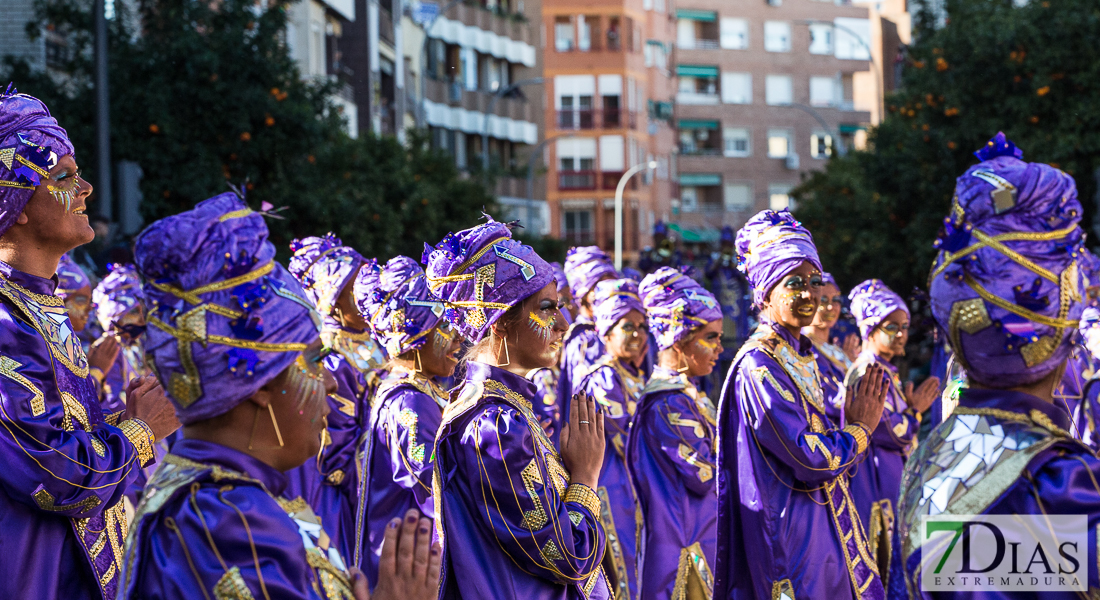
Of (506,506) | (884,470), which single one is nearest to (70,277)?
(506,506)

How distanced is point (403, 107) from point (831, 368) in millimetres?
35602

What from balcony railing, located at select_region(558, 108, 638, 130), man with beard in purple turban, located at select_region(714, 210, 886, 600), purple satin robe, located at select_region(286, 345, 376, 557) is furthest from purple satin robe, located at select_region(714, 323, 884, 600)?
balcony railing, located at select_region(558, 108, 638, 130)

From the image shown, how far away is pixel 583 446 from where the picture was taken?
4562 millimetres

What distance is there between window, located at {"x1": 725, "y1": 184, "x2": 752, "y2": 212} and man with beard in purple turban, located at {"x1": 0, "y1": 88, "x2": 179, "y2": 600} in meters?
70.8

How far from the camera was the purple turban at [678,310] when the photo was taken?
8.12 meters

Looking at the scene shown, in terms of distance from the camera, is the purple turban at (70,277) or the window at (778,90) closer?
the purple turban at (70,277)

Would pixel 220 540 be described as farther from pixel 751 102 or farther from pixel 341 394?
pixel 751 102

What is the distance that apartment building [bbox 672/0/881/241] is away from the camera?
74625 mm

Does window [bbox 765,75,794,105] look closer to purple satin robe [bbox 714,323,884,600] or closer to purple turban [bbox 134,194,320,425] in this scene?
purple satin robe [bbox 714,323,884,600]

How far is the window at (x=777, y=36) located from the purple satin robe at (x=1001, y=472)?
75.3m

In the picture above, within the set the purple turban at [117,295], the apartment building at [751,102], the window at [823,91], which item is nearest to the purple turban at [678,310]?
the purple turban at [117,295]

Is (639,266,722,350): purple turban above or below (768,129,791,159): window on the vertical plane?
below

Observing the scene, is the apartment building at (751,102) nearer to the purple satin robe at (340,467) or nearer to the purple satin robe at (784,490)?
the purple satin robe at (340,467)

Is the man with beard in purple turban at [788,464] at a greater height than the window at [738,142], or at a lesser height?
lesser
